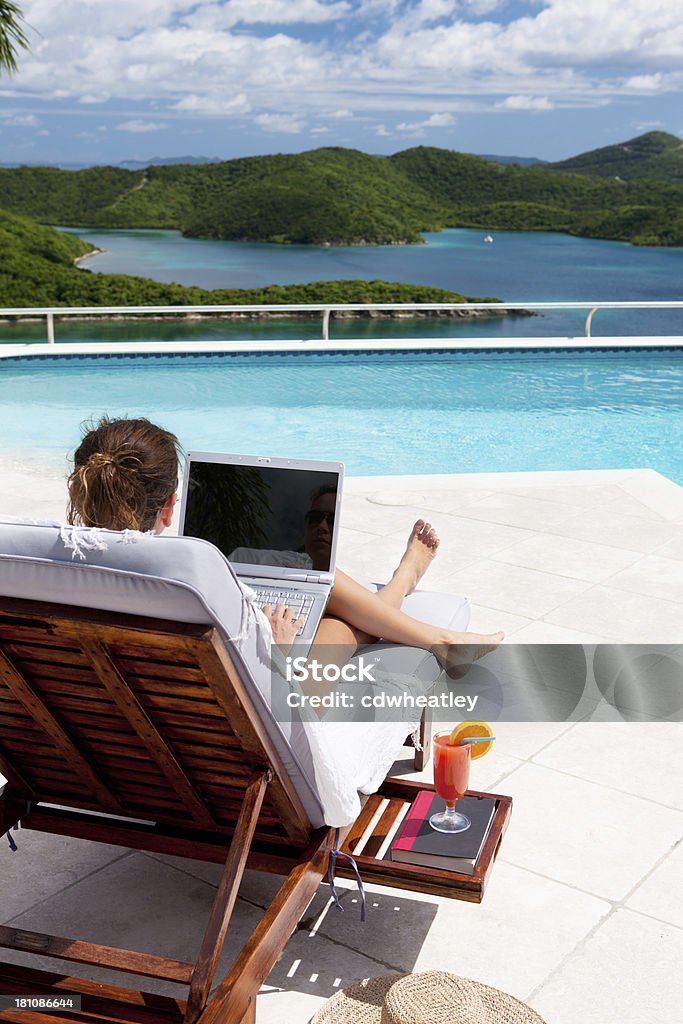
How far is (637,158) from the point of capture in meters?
62.0

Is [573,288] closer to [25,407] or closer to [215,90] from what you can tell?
[25,407]

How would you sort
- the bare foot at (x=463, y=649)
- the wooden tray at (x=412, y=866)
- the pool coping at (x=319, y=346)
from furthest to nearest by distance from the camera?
the pool coping at (x=319, y=346), the bare foot at (x=463, y=649), the wooden tray at (x=412, y=866)

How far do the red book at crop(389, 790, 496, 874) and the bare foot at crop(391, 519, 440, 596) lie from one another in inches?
27.0

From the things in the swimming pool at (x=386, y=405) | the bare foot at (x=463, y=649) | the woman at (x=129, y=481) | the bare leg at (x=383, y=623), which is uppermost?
the woman at (x=129, y=481)

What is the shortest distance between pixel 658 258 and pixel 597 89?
4047 centimetres

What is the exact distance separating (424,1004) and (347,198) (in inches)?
1839

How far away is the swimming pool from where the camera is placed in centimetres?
742

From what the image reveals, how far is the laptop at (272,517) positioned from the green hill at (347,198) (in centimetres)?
4301

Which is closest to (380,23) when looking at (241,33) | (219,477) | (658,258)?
(241,33)

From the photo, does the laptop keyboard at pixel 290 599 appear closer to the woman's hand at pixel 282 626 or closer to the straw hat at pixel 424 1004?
the woman's hand at pixel 282 626

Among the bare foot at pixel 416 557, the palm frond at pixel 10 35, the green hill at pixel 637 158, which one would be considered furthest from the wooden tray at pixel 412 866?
the green hill at pixel 637 158

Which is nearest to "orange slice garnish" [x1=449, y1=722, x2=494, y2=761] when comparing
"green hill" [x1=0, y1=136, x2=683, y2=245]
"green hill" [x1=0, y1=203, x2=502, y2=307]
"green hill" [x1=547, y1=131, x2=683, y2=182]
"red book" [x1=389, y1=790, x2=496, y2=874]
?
"red book" [x1=389, y1=790, x2=496, y2=874]

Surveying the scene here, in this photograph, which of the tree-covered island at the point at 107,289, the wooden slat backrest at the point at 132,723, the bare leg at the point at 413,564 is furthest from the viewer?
the tree-covered island at the point at 107,289

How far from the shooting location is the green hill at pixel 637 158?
5997 centimetres
